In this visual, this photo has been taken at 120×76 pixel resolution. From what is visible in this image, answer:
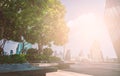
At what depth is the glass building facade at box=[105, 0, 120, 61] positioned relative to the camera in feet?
179

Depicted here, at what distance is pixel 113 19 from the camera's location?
57188 millimetres

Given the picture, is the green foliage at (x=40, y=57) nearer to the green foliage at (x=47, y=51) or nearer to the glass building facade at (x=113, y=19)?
the green foliage at (x=47, y=51)

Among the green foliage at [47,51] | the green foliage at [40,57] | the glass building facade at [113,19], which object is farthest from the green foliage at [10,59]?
the glass building facade at [113,19]

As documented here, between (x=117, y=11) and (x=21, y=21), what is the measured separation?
44273 millimetres

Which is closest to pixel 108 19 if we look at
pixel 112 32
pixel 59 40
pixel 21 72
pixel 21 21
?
pixel 112 32

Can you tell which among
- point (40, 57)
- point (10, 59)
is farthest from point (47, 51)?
point (10, 59)

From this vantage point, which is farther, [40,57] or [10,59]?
[40,57]

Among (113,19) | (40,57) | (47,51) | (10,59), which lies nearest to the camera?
(10,59)

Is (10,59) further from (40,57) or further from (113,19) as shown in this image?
(113,19)

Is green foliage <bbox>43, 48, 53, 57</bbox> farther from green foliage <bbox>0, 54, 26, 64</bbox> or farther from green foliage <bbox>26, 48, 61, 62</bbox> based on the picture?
green foliage <bbox>0, 54, 26, 64</bbox>

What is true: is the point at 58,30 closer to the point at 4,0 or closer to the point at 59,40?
the point at 59,40

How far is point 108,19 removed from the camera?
59625 millimetres

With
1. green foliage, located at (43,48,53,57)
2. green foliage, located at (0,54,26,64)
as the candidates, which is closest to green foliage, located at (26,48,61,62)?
green foliage, located at (43,48,53,57)

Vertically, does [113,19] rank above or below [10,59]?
above
